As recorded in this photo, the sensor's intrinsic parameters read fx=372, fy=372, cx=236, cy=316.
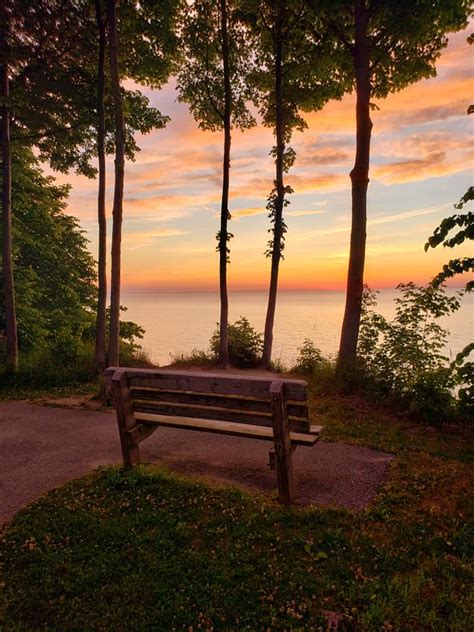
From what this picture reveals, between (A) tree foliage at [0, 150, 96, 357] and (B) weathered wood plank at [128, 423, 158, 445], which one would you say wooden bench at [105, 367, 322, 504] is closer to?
A: (B) weathered wood plank at [128, 423, 158, 445]

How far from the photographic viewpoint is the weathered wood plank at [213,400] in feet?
13.9

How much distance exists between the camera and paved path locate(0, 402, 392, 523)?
4.81 metres

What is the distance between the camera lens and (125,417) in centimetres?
500

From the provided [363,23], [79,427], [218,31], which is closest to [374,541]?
[79,427]

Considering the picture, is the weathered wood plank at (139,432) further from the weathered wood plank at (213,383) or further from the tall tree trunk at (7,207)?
the tall tree trunk at (7,207)

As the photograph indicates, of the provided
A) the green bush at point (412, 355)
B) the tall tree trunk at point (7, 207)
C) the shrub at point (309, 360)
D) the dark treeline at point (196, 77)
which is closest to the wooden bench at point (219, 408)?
the green bush at point (412, 355)

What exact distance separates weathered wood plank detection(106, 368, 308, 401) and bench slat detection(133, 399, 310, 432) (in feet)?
0.86

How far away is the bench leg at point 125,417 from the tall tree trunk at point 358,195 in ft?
20.6

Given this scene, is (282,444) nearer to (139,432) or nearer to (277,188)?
(139,432)

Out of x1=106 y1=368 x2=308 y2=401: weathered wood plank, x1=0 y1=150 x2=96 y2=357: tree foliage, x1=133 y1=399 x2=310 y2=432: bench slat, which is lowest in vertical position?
x1=133 y1=399 x2=310 y2=432: bench slat

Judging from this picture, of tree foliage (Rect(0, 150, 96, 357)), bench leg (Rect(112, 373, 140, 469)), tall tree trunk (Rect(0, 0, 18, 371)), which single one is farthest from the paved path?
tree foliage (Rect(0, 150, 96, 357))

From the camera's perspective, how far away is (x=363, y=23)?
9.49m

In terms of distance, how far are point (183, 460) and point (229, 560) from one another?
2497 mm

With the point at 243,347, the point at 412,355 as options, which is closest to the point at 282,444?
the point at 412,355
